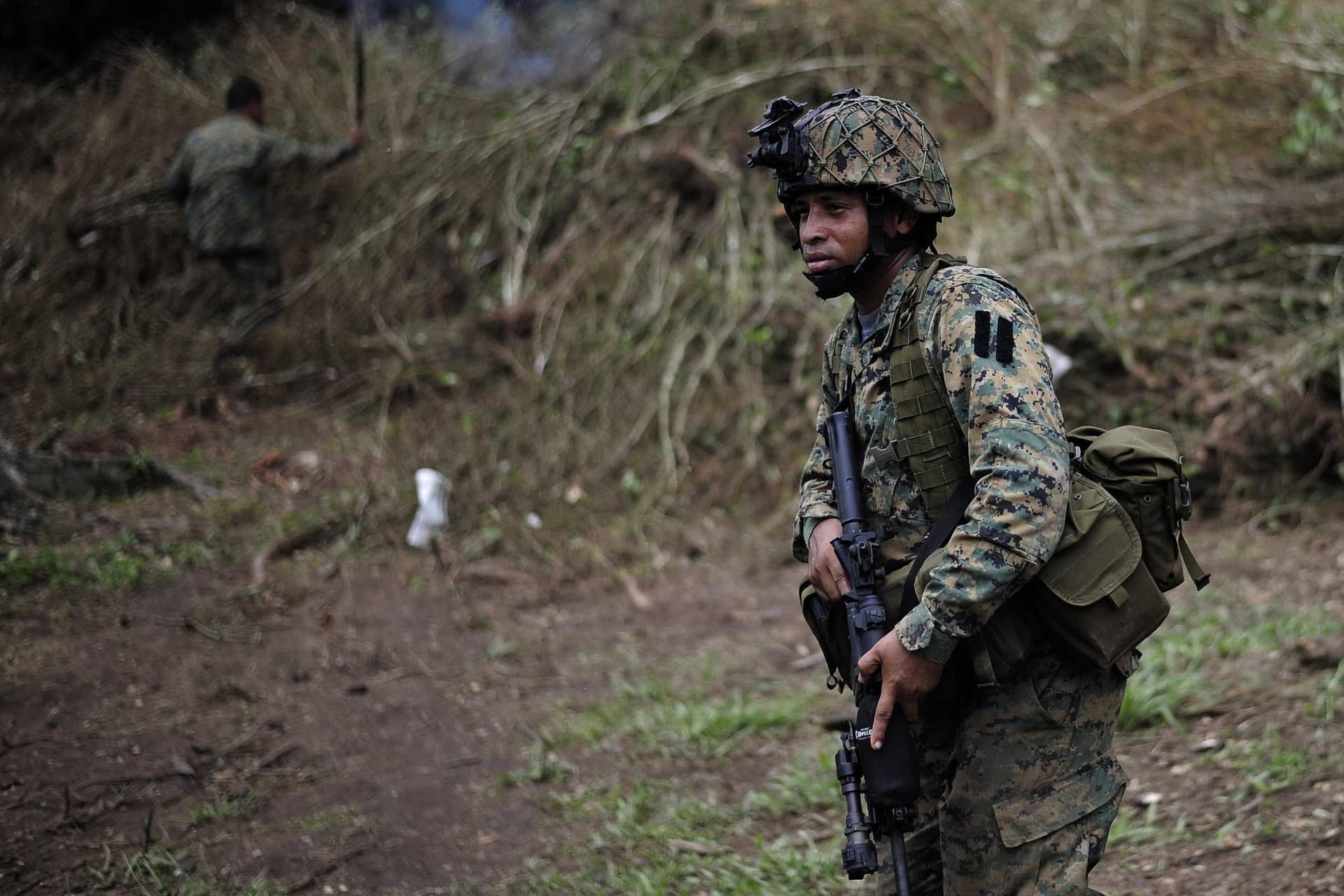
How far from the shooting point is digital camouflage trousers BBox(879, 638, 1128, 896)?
193 cm

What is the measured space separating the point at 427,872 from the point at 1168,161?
5889mm

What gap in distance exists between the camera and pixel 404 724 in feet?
14.2

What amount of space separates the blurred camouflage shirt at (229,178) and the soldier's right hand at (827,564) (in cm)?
622

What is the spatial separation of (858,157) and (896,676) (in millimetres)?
901

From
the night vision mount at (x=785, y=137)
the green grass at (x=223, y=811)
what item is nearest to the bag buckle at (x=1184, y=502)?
the night vision mount at (x=785, y=137)

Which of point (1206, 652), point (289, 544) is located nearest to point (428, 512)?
point (289, 544)

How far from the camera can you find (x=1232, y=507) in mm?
5406

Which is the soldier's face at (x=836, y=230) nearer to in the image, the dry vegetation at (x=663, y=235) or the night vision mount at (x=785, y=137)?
the night vision mount at (x=785, y=137)

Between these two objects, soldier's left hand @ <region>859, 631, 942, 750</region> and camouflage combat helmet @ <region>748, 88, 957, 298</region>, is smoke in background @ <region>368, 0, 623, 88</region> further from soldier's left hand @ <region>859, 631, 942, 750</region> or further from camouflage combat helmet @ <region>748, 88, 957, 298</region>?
soldier's left hand @ <region>859, 631, 942, 750</region>

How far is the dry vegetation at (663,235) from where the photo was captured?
233 inches

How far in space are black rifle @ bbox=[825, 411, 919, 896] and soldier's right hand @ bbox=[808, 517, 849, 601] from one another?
0.03 meters

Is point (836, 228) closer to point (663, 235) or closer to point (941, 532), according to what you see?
point (941, 532)

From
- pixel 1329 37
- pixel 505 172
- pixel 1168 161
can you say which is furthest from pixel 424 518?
pixel 1329 37

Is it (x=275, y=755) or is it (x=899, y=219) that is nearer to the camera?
(x=899, y=219)
